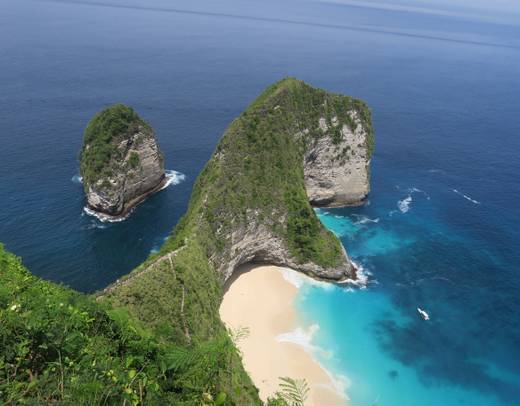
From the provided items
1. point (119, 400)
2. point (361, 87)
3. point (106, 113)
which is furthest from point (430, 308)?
point (361, 87)

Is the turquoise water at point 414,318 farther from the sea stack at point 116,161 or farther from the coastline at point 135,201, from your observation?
the sea stack at point 116,161

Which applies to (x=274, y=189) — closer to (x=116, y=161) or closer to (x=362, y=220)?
(x=362, y=220)

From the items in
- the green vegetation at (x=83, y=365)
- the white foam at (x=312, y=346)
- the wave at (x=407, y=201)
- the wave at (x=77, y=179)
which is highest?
the green vegetation at (x=83, y=365)

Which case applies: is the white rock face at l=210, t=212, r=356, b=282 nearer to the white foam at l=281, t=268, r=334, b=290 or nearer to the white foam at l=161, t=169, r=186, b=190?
the white foam at l=281, t=268, r=334, b=290

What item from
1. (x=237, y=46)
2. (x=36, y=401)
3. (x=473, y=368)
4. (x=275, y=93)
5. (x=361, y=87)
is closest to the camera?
(x=36, y=401)

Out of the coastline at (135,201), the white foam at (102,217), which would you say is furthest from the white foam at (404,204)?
the white foam at (102,217)

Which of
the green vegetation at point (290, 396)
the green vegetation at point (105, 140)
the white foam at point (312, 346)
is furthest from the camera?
the green vegetation at point (105, 140)

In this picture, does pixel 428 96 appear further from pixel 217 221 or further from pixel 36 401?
pixel 36 401
